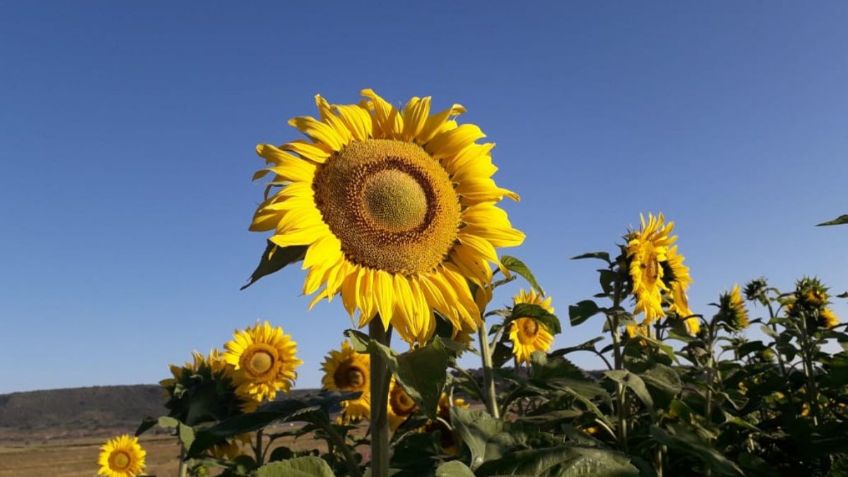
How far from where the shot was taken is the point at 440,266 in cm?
209

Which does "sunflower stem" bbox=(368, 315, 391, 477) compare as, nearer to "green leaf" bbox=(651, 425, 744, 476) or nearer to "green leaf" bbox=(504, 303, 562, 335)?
"green leaf" bbox=(651, 425, 744, 476)

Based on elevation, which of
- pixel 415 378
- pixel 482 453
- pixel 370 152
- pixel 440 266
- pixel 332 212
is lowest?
pixel 482 453

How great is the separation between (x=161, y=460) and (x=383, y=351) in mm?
32909

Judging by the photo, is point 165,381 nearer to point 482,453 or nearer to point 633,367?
point 633,367

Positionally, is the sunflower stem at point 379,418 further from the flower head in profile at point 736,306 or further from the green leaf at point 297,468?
the flower head in profile at point 736,306

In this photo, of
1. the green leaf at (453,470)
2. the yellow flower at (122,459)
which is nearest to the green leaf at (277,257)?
the green leaf at (453,470)

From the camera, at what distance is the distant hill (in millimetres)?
71562

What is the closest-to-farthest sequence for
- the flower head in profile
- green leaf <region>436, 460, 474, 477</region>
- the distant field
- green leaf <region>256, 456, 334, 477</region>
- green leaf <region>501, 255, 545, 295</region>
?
green leaf <region>436, 460, 474, 477</region>
green leaf <region>256, 456, 334, 477</region>
green leaf <region>501, 255, 545, 295</region>
the flower head in profile
the distant field

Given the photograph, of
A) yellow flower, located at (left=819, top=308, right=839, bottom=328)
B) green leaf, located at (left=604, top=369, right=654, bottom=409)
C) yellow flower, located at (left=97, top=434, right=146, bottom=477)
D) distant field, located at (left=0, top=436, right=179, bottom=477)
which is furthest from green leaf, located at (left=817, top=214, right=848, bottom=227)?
distant field, located at (left=0, top=436, right=179, bottom=477)

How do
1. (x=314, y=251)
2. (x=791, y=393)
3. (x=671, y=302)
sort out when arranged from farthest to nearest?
(x=791, y=393)
(x=671, y=302)
(x=314, y=251)

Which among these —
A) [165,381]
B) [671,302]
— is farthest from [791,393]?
[165,381]

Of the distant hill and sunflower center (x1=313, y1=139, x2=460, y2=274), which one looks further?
the distant hill

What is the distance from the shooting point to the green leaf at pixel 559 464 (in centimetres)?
163

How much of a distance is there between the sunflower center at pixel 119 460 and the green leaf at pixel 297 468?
24.0 feet
